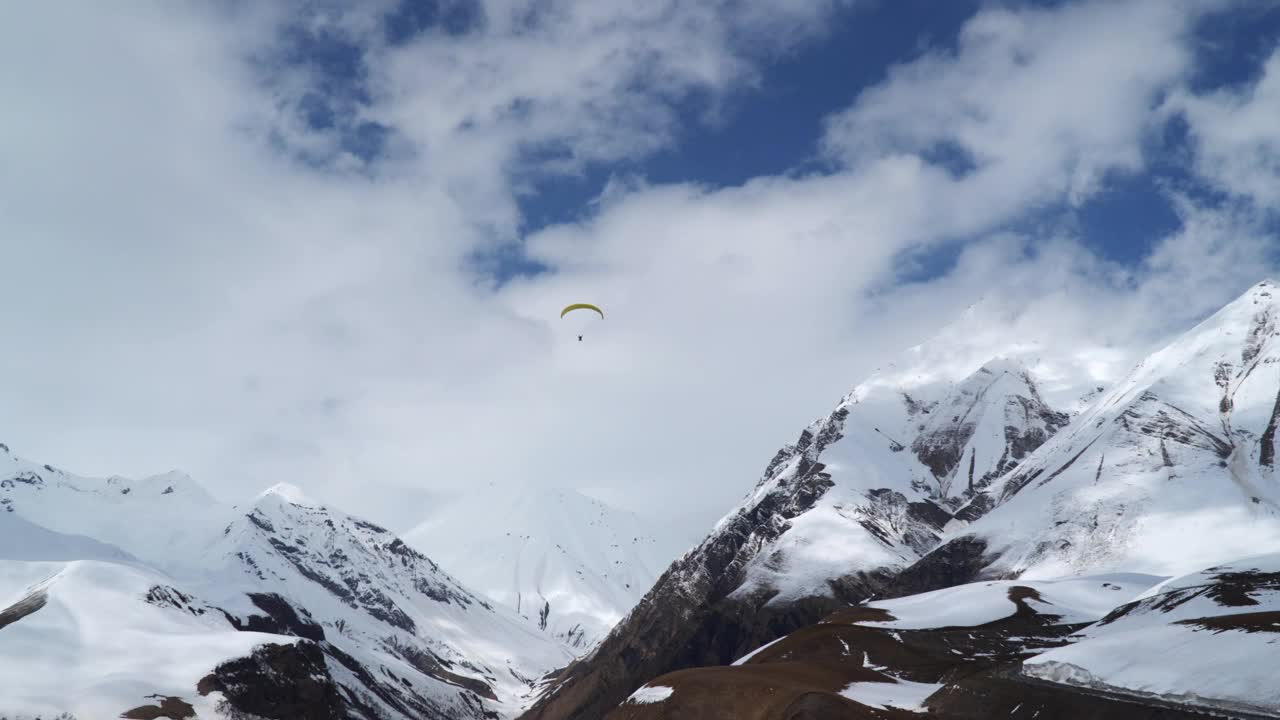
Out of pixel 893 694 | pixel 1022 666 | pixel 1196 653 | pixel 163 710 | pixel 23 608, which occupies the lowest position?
pixel 1196 653

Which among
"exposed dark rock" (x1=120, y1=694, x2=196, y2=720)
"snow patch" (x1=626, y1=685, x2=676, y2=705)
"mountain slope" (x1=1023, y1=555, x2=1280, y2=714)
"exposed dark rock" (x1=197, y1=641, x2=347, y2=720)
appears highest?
"exposed dark rock" (x1=197, y1=641, x2=347, y2=720)

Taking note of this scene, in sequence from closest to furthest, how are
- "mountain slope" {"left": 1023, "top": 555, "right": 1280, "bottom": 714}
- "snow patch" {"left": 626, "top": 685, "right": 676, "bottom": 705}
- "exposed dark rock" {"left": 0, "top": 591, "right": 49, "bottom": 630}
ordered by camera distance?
"mountain slope" {"left": 1023, "top": 555, "right": 1280, "bottom": 714} → "snow patch" {"left": 626, "top": 685, "right": 676, "bottom": 705} → "exposed dark rock" {"left": 0, "top": 591, "right": 49, "bottom": 630}

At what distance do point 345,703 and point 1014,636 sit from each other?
149 m

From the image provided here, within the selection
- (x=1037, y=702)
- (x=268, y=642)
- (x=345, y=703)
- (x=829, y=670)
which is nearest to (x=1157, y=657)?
(x=1037, y=702)

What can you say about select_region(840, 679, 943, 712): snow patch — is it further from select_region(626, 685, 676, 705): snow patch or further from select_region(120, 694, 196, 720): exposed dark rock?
select_region(120, 694, 196, 720): exposed dark rock

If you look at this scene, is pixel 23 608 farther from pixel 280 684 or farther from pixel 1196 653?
pixel 1196 653

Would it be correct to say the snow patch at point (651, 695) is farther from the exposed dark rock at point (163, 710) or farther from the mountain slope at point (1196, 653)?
the exposed dark rock at point (163, 710)

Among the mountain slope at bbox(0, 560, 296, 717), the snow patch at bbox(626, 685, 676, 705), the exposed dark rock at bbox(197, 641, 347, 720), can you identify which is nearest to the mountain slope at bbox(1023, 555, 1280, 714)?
the snow patch at bbox(626, 685, 676, 705)

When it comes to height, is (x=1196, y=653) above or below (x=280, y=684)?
below

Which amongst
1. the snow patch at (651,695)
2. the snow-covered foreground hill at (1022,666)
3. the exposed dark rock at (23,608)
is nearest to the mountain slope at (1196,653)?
the snow-covered foreground hill at (1022,666)

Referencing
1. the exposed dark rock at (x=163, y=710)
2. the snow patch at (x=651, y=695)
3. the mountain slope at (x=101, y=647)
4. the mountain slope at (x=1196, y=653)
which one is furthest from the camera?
the mountain slope at (x=101, y=647)

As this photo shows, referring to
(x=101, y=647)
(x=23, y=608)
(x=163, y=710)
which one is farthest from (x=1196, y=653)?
(x=23, y=608)

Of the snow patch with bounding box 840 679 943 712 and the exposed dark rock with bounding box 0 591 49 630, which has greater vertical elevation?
the exposed dark rock with bounding box 0 591 49 630

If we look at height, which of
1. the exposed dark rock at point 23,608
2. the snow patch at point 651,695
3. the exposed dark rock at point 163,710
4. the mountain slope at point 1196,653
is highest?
the exposed dark rock at point 23,608
